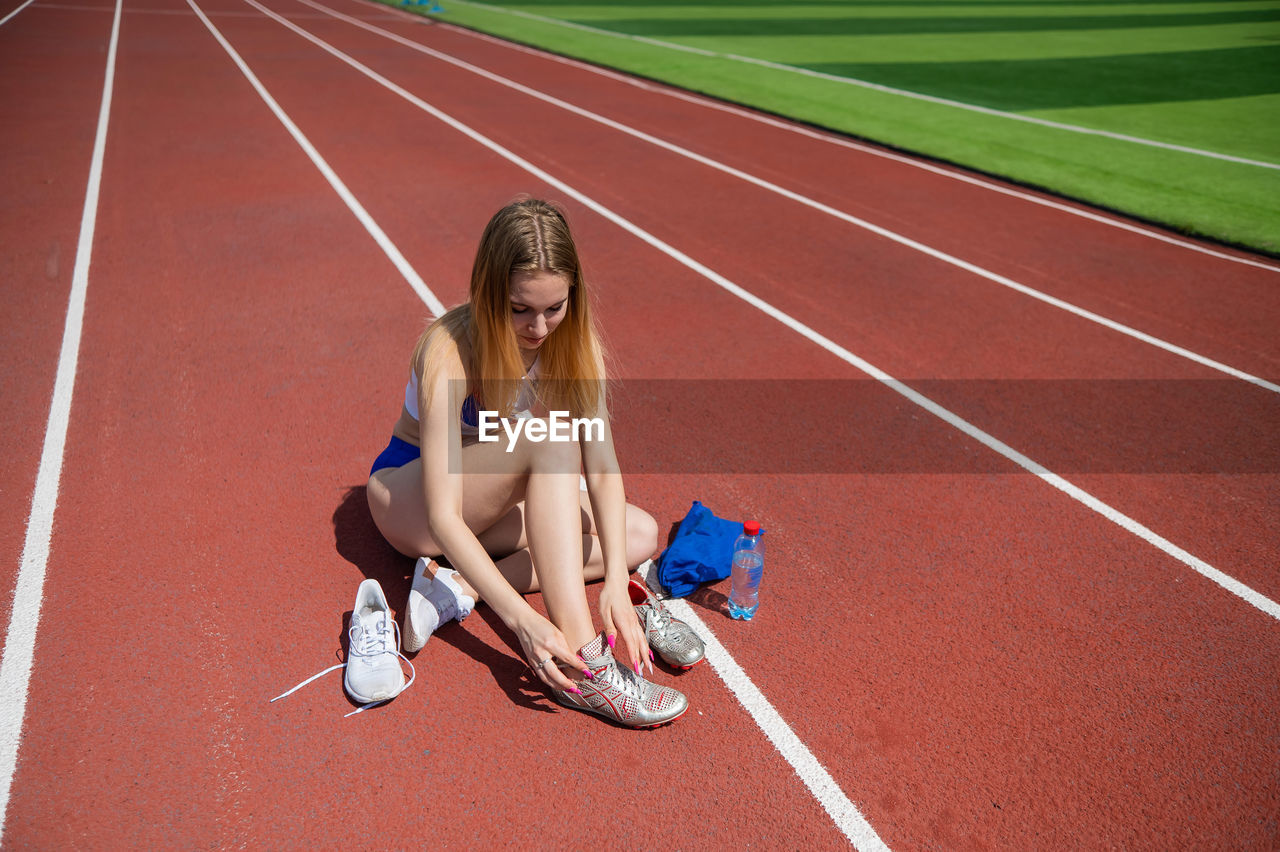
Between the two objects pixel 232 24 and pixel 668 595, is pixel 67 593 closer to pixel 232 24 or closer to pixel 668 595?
pixel 668 595

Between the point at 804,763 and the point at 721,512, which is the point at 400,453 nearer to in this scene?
the point at 721,512

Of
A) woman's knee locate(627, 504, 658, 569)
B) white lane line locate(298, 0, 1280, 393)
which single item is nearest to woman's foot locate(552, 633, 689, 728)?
woman's knee locate(627, 504, 658, 569)

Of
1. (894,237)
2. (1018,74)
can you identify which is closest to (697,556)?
(894,237)

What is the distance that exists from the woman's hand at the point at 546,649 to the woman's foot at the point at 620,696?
76 mm

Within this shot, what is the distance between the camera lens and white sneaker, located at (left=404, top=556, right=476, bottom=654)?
3.30 metres

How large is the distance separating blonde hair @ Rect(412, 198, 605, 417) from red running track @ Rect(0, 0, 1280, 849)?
1056mm

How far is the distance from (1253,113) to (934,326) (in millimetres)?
11309

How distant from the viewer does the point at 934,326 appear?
255 inches

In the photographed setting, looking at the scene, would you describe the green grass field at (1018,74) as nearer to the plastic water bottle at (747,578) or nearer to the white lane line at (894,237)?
the white lane line at (894,237)

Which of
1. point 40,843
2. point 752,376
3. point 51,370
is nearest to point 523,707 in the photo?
point 40,843

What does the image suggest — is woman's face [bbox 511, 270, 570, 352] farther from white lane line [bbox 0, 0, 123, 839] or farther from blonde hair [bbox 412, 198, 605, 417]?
white lane line [bbox 0, 0, 123, 839]

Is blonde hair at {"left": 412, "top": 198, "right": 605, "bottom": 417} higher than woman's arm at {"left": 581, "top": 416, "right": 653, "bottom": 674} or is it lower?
higher

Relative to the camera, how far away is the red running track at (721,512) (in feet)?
9.38

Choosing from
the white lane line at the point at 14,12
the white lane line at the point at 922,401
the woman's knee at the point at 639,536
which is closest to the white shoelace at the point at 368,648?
the woman's knee at the point at 639,536
